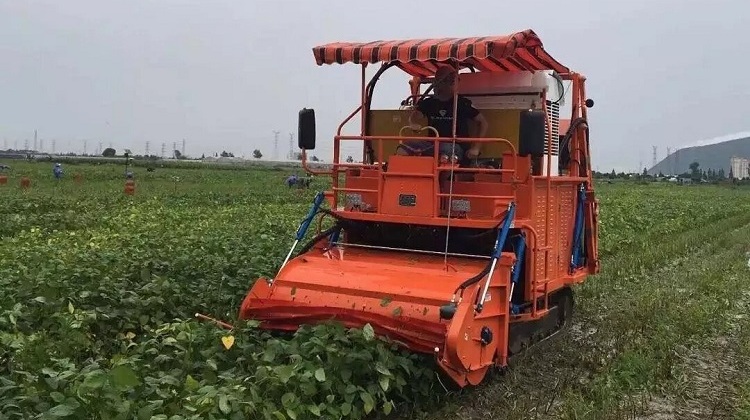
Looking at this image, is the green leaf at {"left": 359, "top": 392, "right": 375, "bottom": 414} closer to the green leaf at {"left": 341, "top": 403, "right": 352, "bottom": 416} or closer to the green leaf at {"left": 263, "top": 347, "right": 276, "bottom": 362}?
the green leaf at {"left": 341, "top": 403, "right": 352, "bottom": 416}

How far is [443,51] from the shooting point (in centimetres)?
626

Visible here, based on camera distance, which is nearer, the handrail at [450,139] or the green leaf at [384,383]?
the green leaf at [384,383]

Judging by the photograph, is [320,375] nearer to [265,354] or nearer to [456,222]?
[265,354]

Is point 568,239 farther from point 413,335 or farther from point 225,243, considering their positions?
point 225,243

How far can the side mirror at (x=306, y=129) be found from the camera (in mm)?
7289

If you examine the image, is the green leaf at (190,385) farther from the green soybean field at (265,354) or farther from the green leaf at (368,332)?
the green leaf at (368,332)

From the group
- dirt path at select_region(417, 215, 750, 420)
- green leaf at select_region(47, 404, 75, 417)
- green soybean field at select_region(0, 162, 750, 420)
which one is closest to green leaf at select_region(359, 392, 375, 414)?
green soybean field at select_region(0, 162, 750, 420)

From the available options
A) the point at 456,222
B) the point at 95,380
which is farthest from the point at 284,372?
the point at 456,222

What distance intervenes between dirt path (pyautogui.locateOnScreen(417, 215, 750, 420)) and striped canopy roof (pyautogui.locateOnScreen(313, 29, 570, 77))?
2648 millimetres

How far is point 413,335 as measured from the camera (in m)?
5.46

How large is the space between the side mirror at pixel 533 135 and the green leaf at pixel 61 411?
3810 millimetres

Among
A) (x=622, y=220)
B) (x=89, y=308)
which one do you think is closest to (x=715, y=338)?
(x=89, y=308)

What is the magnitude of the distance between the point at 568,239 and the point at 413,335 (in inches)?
126

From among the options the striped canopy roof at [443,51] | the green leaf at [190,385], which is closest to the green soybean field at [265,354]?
the green leaf at [190,385]
